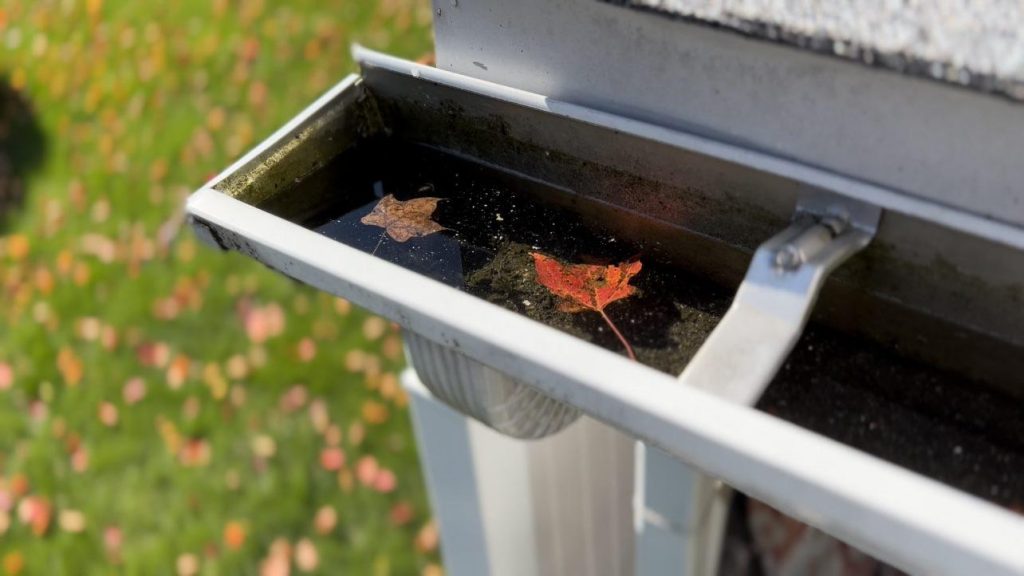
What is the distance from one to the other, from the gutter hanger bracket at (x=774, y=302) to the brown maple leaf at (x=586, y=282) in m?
0.21

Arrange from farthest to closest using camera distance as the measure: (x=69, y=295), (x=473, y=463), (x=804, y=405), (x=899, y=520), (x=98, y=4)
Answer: (x=98, y=4), (x=69, y=295), (x=473, y=463), (x=804, y=405), (x=899, y=520)

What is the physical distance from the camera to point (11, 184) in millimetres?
5043

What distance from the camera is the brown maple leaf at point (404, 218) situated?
1391 millimetres

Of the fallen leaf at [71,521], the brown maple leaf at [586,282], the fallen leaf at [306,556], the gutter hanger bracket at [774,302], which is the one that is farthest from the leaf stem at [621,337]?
the fallen leaf at [71,521]

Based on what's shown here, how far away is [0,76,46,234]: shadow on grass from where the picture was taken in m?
4.96

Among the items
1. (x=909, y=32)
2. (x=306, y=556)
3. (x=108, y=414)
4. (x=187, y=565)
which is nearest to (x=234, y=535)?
(x=187, y=565)

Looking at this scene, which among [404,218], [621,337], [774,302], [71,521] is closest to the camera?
[774,302]

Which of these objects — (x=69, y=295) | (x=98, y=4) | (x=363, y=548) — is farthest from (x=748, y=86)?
(x=98, y=4)

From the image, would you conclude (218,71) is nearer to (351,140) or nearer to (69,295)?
(69,295)

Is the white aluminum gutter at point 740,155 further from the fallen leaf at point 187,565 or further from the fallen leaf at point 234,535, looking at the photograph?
the fallen leaf at point 187,565

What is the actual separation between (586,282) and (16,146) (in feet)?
17.3

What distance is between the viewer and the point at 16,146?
17.3 feet

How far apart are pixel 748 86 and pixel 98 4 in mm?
6169

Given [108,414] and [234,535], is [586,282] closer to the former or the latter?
[234,535]
